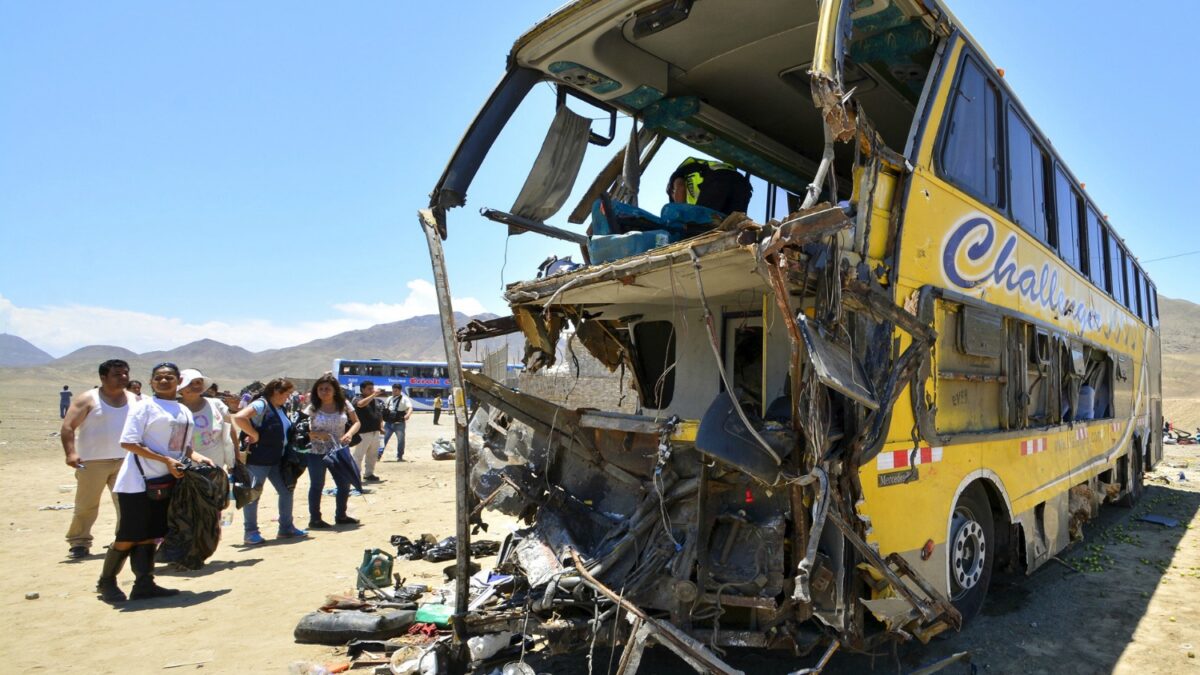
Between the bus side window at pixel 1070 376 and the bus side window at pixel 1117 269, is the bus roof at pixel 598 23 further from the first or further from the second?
the bus side window at pixel 1117 269

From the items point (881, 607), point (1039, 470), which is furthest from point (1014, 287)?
point (881, 607)

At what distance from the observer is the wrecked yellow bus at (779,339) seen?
132 inches

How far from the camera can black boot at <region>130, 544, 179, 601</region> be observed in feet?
17.7

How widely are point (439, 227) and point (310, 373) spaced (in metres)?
105

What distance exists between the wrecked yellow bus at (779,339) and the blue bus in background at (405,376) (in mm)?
33196

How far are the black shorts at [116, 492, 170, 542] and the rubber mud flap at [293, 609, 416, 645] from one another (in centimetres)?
172

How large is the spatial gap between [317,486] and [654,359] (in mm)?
4657

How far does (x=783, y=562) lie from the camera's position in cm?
354

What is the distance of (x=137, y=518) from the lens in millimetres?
5320

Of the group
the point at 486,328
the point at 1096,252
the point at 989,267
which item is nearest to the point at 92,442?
the point at 486,328

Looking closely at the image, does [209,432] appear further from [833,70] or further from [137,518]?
[833,70]

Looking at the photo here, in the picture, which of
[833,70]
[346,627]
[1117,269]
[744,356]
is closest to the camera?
[833,70]

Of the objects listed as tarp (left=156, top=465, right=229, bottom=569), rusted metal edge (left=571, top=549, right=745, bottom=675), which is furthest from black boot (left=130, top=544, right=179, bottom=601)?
rusted metal edge (left=571, top=549, right=745, bottom=675)

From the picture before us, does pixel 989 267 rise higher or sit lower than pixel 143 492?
higher
